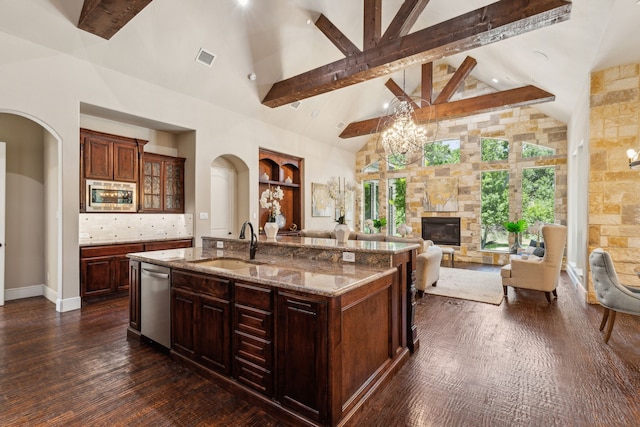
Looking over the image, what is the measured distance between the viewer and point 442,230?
30.2 feet

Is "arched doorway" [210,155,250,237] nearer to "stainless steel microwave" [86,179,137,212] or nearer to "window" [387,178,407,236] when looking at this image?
"stainless steel microwave" [86,179,137,212]

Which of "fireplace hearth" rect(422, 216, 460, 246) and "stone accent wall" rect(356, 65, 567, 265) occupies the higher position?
"stone accent wall" rect(356, 65, 567, 265)

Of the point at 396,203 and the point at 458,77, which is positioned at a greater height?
the point at 458,77

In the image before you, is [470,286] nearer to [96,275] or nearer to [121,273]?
[121,273]

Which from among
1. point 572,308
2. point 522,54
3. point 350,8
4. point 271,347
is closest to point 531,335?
point 572,308

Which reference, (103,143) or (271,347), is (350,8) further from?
(271,347)

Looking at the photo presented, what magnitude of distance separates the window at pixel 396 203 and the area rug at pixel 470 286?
3.22 m

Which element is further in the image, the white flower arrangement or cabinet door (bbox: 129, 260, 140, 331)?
the white flower arrangement

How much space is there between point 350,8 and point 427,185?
5.37 meters

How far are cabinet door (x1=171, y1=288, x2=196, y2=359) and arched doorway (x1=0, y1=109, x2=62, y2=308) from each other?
294 cm

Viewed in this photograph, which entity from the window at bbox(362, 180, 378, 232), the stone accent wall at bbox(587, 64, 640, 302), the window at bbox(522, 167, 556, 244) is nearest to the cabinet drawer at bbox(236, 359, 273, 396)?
the stone accent wall at bbox(587, 64, 640, 302)

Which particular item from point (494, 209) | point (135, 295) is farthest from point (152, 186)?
point (494, 209)

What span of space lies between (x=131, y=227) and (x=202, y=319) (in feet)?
12.2

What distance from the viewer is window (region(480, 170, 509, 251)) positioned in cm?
837
